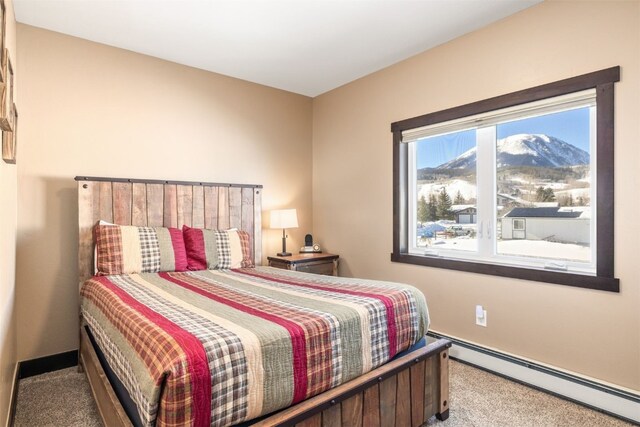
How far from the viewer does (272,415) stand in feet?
4.29

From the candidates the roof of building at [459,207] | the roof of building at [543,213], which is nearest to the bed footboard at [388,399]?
the roof of building at [543,213]

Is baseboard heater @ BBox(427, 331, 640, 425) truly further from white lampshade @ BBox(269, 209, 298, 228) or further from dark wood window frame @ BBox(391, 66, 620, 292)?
white lampshade @ BBox(269, 209, 298, 228)

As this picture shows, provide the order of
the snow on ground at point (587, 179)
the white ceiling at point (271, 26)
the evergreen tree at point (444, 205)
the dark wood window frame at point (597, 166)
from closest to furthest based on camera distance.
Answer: the dark wood window frame at point (597, 166) → the snow on ground at point (587, 179) → the white ceiling at point (271, 26) → the evergreen tree at point (444, 205)

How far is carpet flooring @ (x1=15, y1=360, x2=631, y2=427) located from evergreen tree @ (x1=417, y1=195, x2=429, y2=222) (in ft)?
4.38

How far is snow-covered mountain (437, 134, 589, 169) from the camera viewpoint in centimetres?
239

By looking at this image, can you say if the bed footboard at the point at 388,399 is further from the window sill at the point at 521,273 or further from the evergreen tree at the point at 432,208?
the evergreen tree at the point at 432,208

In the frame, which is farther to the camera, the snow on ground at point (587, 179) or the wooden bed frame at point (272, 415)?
the snow on ground at point (587, 179)

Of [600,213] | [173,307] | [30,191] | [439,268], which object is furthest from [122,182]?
[600,213]

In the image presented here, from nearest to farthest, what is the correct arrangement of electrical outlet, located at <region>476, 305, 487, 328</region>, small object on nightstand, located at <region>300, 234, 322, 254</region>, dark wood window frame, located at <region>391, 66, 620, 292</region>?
dark wood window frame, located at <region>391, 66, 620, 292</region>, electrical outlet, located at <region>476, 305, 487, 328</region>, small object on nightstand, located at <region>300, 234, 322, 254</region>

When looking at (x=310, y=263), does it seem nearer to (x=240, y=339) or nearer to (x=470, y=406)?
(x=470, y=406)

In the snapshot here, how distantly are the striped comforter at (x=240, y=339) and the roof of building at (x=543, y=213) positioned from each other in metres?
1.22

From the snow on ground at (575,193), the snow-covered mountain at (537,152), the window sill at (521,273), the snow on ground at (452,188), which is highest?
the snow-covered mountain at (537,152)

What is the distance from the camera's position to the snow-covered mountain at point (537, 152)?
7.85ft

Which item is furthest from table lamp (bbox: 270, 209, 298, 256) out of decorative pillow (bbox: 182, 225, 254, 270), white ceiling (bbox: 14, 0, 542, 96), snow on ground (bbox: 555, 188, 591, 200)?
snow on ground (bbox: 555, 188, 591, 200)
